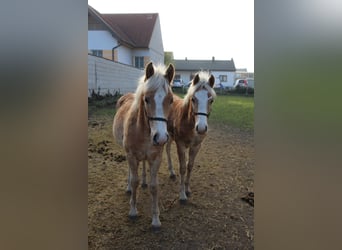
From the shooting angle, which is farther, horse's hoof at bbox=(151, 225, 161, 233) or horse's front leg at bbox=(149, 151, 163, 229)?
horse's front leg at bbox=(149, 151, 163, 229)

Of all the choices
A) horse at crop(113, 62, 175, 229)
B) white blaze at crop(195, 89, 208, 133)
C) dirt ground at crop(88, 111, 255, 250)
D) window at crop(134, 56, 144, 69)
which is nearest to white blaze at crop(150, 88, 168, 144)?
horse at crop(113, 62, 175, 229)

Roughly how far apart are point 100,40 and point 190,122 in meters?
1.00

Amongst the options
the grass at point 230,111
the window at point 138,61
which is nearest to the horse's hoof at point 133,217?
the grass at point 230,111

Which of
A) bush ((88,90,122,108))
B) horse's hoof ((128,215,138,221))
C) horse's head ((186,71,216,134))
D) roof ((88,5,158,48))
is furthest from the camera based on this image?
horse's head ((186,71,216,134))

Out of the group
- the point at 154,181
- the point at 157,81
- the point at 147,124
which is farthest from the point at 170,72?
the point at 154,181

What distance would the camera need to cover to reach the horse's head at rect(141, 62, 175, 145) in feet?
4.29

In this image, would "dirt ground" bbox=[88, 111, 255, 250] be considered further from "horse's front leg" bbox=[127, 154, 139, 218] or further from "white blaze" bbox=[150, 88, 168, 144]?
"white blaze" bbox=[150, 88, 168, 144]

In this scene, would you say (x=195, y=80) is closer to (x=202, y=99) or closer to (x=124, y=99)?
(x=202, y=99)

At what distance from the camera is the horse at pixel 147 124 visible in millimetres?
Answer: 1322
